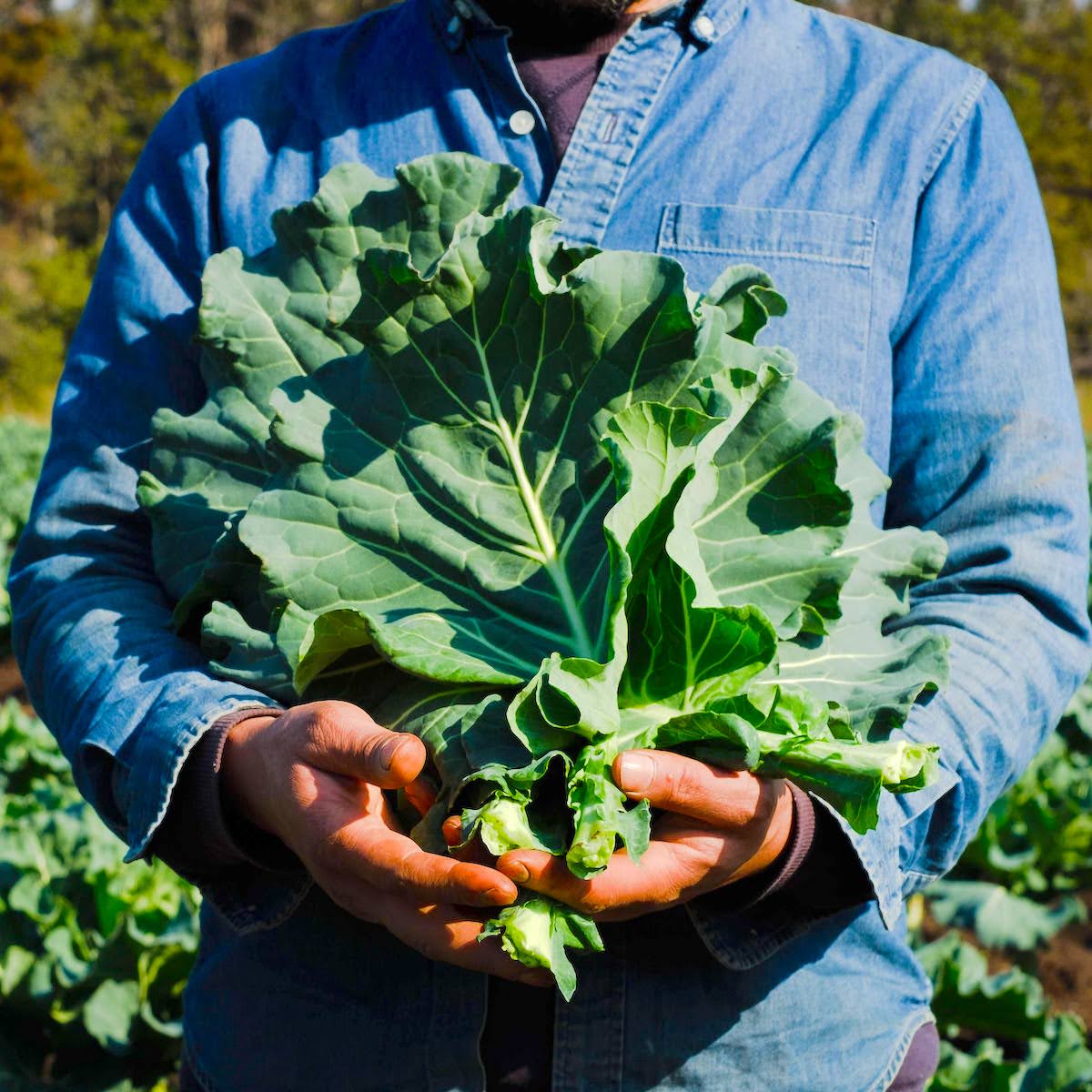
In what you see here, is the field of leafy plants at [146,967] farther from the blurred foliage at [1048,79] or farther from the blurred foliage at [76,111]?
the blurred foliage at [1048,79]

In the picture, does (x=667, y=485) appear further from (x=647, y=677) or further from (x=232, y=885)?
(x=232, y=885)

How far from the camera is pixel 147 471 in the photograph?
1.61 metres

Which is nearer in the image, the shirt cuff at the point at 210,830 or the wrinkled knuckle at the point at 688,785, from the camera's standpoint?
the wrinkled knuckle at the point at 688,785

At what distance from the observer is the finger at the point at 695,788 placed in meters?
1.23

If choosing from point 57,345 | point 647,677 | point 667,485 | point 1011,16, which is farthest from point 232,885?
point 1011,16

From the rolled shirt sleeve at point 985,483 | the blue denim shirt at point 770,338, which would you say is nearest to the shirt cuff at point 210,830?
the blue denim shirt at point 770,338

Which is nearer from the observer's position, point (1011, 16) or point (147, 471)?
point (147, 471)

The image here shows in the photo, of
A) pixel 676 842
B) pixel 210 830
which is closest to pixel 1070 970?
pixel 676 842

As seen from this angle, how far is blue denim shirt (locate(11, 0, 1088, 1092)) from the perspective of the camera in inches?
61.0

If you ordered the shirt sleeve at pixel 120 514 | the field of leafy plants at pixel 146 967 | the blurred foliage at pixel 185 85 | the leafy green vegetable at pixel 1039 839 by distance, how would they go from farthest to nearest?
the blurred foliage at pixel 185 85
the leafy green vegetable at pixel 1039 839
the field of leafy plants at pixel 146 967
the shirt sleeve at pixel 120 514

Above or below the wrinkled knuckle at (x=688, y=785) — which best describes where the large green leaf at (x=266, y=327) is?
above

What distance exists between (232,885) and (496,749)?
0.49 m

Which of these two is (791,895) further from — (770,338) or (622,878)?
(770,338)

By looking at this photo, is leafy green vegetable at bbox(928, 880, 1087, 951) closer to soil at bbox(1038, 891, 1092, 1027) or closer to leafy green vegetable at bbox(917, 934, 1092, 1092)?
soil at bbox(1038, 891, 1092, 1027)
